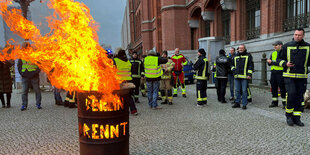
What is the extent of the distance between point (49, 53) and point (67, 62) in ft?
2.13

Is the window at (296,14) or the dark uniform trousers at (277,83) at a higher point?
the window at (296,14)

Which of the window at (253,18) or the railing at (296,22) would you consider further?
the window at (253,18)

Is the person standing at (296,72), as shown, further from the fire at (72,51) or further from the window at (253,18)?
the window at (253,18)

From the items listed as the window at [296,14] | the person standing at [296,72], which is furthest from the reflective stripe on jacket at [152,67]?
the window at [296,14]

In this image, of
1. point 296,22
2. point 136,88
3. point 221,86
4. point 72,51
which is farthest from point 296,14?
point 72,51

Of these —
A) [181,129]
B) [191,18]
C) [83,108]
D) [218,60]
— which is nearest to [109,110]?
[83,108]

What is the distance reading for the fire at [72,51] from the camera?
2893 millimetres

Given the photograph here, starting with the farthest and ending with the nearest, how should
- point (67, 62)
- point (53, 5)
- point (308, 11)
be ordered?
point (308, 11) → point (53, 5) → point (67, 62)

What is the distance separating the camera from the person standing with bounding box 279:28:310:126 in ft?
15.6

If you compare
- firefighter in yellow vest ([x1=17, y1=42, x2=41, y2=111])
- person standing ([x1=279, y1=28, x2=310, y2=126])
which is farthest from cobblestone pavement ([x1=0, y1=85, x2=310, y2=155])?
firefighter in yellow vest ([x1=17, y1=42, x2=41, y2=111])

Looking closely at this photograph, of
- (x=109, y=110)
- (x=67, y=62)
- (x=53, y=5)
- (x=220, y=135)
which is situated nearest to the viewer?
(x=109, y=110)

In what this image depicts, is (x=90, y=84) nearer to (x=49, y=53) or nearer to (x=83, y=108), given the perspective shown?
(x=83, y=108)

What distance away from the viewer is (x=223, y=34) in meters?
18.0

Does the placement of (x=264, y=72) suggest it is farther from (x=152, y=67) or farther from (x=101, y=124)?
(x=101, y=124)
